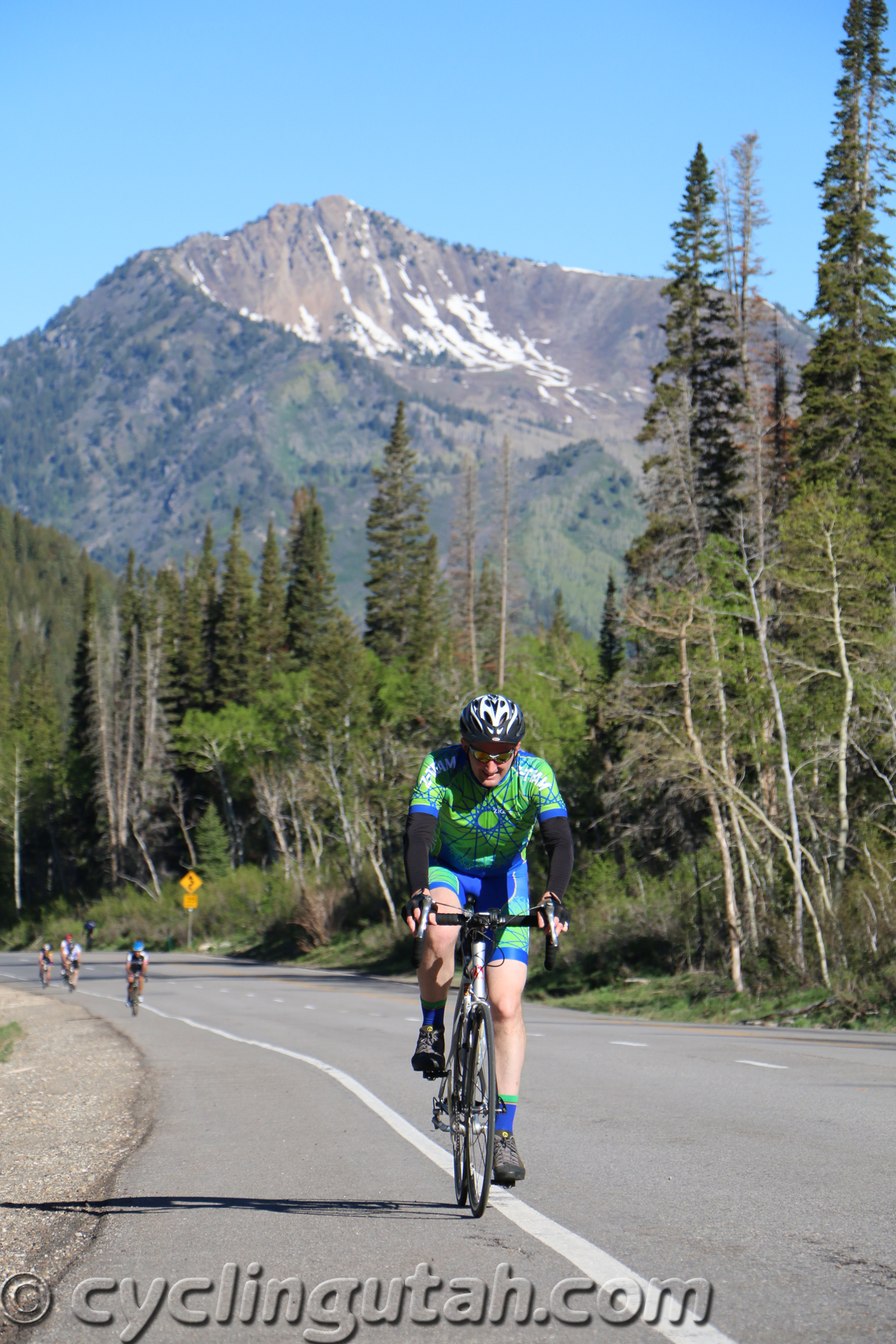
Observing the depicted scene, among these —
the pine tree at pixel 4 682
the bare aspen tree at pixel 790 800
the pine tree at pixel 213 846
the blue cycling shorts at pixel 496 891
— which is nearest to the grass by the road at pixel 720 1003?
the bare aspen tree at pixel 790 800

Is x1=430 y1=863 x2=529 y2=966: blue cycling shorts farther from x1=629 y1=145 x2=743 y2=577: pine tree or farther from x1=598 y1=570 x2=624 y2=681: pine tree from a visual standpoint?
x1=598 y1=570 x2=624 y2=681: pine tree

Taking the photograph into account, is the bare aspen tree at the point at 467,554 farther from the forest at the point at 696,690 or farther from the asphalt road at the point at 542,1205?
the asphalt road at the point at 542,1205

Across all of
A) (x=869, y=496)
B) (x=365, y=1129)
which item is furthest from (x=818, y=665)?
(x=365, y=1129)

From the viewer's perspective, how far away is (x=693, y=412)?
134 ft

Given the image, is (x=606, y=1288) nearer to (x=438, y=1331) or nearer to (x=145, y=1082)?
(x=438, y=1331)

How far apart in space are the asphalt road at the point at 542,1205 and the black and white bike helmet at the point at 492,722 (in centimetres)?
213

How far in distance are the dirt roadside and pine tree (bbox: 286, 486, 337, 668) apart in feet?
245

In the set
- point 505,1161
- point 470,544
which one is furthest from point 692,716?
Result: point 470,544

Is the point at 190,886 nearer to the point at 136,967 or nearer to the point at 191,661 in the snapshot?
the point at 191,661

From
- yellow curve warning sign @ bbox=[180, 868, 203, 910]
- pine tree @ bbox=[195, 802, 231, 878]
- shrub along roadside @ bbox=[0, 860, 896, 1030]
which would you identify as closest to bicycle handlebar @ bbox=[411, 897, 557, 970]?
shrub along roadside @ bbox=[0, 860, 896, 1030]

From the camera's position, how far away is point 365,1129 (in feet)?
29.9

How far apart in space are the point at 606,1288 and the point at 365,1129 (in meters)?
4.63

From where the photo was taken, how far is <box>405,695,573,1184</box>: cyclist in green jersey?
241 inches

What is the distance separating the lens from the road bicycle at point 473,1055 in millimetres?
5895
